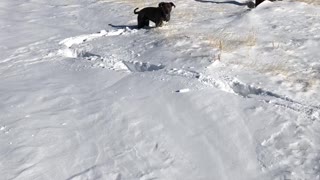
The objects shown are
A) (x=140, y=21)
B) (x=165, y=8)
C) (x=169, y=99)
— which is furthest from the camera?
(x=140, y=21)

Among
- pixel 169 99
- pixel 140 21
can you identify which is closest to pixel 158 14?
pixel 140 21

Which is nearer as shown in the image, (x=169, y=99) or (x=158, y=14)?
(x=169, y=99)

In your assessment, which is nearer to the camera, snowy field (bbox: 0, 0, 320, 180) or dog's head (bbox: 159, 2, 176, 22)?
snowy field (bbox: 0, 0, 320, 180)

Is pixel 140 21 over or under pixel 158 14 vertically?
under

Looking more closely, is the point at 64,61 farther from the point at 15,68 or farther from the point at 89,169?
the point at 89,169

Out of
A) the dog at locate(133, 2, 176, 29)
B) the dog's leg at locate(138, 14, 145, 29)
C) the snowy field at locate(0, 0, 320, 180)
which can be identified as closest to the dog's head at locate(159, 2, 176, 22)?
the dog at locate(133, 2, 176, 29)

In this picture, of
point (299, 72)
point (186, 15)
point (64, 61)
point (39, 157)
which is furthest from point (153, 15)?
point (39, 157)

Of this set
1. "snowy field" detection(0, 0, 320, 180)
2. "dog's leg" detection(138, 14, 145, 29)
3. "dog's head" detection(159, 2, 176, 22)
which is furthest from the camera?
"dog's leg" detection(138, 14, 145, 29)

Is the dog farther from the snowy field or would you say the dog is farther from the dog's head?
the snowy field

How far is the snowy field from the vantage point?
5312 millimetres

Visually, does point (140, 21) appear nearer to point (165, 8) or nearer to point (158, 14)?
point (158, 14)

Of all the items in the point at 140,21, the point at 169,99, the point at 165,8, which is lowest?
the point at 140,21

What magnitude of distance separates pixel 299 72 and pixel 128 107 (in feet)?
9.31

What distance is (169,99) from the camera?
6828 millimetres
